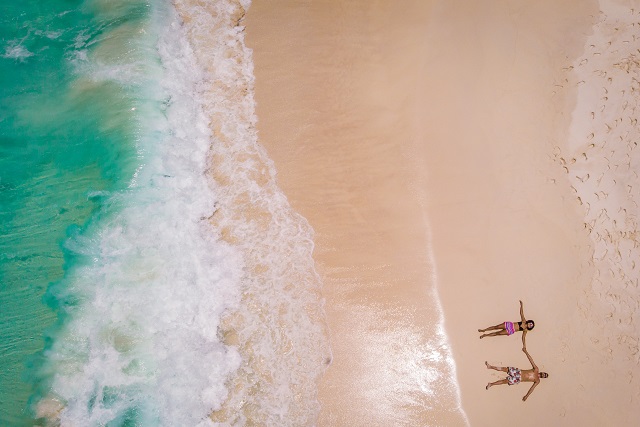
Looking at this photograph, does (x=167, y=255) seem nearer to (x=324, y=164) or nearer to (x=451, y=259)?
(x=324, y=164)

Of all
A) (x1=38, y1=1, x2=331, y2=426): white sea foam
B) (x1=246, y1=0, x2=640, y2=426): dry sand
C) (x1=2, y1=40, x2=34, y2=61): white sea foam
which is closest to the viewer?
(x1=38, y1=1, x2=331, y2=426): white sea foam

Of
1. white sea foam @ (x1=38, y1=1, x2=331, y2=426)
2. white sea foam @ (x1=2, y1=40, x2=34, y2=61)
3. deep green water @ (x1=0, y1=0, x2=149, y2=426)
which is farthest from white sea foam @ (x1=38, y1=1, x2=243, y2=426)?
white sea foam @ (x1=2, y1=40, x2=34, y2=61)

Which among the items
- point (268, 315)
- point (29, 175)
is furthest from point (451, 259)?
point (29, 175)

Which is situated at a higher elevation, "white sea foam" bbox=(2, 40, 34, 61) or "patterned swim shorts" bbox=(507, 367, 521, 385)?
"white sea foam" bbox=(2, 40, 34, 61)

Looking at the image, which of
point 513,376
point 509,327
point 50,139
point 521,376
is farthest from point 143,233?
point 521,376

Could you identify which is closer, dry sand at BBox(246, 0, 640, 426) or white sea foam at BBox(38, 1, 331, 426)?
white sea foam at BBox(38, 1, 331, 426)

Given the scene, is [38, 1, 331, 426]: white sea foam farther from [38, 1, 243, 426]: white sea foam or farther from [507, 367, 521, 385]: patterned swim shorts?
[507, 367, 521, 385]: patterned swim shorts

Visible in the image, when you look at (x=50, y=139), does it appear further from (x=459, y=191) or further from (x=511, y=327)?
(x=511, y=327)
